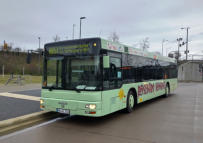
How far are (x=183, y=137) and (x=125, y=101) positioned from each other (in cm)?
281

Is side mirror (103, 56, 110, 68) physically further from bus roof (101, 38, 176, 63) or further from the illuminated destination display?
the illuminated destination display

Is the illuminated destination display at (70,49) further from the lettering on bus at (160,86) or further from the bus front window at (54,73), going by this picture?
the lettering on bus at (160,86)

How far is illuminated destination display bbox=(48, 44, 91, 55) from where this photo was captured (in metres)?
5.98

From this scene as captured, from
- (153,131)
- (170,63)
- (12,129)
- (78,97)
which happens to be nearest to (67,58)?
(78,97)

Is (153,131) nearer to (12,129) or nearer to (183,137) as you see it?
(183,137)

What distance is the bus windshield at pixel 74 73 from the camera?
577 centimetres

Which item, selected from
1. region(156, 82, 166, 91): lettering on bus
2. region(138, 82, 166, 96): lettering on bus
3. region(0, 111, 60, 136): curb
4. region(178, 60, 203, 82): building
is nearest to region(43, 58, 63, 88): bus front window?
region(0, 111, 60, 136): curb

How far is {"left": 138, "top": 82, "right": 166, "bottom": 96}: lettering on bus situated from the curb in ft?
13.8

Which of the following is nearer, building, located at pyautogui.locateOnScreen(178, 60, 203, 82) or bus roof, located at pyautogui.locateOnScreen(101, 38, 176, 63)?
bus roof, located at pyautogui.locateOnScreen(101, 38, 176, 63)

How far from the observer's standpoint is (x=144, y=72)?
30.9ft

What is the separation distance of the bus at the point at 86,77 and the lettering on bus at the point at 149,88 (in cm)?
118

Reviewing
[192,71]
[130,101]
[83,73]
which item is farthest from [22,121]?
[192,71]

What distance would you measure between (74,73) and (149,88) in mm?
5306

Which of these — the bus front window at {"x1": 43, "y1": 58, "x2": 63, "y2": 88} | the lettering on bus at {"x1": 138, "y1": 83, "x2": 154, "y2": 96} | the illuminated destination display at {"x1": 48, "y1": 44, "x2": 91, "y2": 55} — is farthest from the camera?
the lettering on bus at {"x1": 138, "y1": 83, "x2": 154, "y2": 96}
